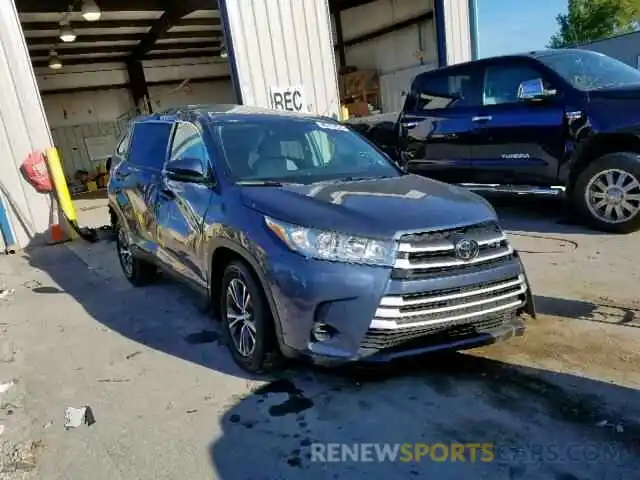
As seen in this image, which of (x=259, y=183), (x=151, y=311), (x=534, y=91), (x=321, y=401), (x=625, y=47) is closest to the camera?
(x=321, y=401)

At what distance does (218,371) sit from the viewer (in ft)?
12.0

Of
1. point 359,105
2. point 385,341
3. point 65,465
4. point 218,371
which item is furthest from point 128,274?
point 359,105

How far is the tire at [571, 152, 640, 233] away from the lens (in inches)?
224

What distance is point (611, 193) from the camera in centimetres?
584

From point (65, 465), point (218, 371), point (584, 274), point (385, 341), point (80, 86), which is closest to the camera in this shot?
point (65, 465)

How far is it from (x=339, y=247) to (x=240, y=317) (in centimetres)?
97

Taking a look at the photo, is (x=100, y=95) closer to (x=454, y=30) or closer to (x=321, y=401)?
(x=454, y=30)

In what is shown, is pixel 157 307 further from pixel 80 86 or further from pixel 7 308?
pixel 80 86

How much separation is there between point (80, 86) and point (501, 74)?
63.8 feet

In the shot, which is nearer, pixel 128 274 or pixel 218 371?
pixel 218 371

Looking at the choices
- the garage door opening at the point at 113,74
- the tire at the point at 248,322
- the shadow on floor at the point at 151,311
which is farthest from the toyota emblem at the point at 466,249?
the garage door opening at the point at 113,74

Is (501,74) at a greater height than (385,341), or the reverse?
(501,74)

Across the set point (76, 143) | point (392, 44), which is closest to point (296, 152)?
point (392, 44)

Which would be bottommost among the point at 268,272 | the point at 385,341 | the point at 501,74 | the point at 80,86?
the point at 385,341
